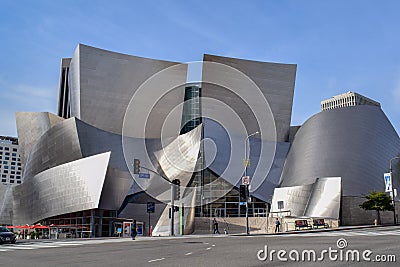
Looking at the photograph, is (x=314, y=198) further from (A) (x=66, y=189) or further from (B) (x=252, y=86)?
(A) (x=66, y=189)

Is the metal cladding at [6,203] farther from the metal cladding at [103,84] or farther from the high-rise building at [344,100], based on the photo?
the high-rise building at [344,100]

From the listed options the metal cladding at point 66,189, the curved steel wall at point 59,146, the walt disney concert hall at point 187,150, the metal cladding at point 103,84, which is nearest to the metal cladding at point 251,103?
the walt disney concert hall at point 187,150

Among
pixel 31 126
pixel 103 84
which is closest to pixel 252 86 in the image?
pixel 103 84

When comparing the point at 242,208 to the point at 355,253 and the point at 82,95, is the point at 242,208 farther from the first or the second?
the point at 355,253

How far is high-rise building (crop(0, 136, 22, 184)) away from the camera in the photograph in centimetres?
16743

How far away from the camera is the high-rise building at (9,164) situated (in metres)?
167

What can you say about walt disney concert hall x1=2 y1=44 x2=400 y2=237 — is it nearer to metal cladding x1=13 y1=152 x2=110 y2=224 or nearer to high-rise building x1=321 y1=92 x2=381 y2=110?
metal cladding x1=13 y1=152 x2=110 y2=224

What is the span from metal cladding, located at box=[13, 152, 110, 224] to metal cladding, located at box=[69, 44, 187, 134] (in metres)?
13.9

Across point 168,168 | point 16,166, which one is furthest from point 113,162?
point 16,166

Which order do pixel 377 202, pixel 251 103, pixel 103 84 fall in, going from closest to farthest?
pixel 377 202
pixel 103 84
pixel 251 103

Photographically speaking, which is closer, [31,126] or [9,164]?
[31,126]

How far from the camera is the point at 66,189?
133 ft

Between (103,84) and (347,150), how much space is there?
31770 millimetres

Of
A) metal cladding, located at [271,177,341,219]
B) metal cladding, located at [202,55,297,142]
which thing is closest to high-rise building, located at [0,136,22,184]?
metal cladding, located at [202,55,297,142]
